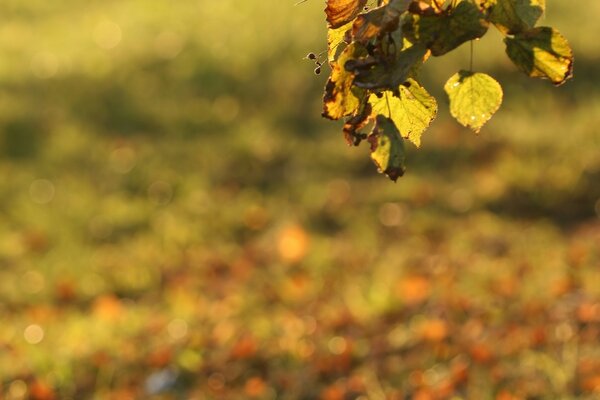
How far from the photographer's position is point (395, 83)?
6.07 feet

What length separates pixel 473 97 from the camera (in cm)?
207

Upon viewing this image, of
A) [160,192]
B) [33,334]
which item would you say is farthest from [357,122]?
[160,192]

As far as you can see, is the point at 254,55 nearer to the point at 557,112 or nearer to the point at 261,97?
the point at 261,97

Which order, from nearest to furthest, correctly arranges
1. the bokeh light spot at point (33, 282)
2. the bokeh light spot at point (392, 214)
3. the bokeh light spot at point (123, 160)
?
1. the bokeh light spot at point (33, 282)
2. the bokeh light spot at point (392, 214)
3. the bokeh light spot at point (123, 160)

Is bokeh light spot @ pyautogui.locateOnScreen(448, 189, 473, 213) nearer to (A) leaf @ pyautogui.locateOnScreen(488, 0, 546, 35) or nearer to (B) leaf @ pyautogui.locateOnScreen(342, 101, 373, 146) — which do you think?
(B) leaf @ pyautogui.locateOnScreen(342, 101, 373, 146)

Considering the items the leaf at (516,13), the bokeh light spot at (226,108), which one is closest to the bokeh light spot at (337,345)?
the leaf at (516,13)

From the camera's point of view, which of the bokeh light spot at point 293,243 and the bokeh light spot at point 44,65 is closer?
the bokeh light spot at point 293,243

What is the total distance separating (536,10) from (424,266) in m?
5.42

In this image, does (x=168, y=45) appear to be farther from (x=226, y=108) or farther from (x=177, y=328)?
(x=177, y=328)

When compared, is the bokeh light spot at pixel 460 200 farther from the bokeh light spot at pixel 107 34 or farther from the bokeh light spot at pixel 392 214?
the bokeh light spot at pixel 107 34

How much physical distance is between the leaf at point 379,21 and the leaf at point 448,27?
0.22ft

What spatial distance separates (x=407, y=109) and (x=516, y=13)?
0.28 meters

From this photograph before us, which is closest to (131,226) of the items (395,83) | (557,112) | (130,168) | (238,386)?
(130,168)

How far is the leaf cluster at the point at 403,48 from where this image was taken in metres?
1.85
